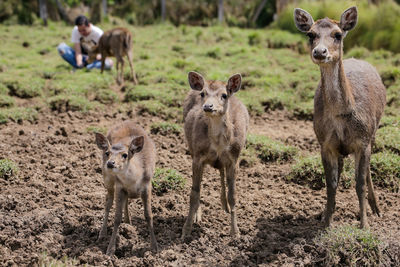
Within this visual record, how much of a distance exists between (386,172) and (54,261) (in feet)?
15.6

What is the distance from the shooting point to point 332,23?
5.27 m

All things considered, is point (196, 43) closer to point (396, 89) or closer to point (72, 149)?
point (396, 89)

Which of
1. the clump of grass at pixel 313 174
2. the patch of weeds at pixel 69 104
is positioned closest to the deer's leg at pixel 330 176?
the clump of grass at pixel 313 174

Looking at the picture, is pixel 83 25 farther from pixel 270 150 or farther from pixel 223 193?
pixel 223 193

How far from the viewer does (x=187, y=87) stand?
11344mm

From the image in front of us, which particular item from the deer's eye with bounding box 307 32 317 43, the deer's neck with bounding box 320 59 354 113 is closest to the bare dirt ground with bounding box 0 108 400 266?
the deer's neck with bounding box 320 59 354 113

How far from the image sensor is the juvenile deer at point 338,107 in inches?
206

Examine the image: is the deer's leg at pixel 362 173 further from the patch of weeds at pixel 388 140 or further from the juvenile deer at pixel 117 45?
the juvenile deer at pixel 117 45

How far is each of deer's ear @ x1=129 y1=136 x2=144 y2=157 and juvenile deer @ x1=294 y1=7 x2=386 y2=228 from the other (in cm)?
202

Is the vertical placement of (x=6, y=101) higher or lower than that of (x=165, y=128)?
higher

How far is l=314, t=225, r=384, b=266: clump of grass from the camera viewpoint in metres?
5.08

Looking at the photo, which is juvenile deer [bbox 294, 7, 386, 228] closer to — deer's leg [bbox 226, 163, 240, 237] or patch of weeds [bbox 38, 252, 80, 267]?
deer's leg [bbox 226, 163, 240, 237]

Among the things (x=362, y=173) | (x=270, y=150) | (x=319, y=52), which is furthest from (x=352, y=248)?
(x=270, y=150)

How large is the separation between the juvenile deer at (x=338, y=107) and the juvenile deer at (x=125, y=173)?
204 cm
